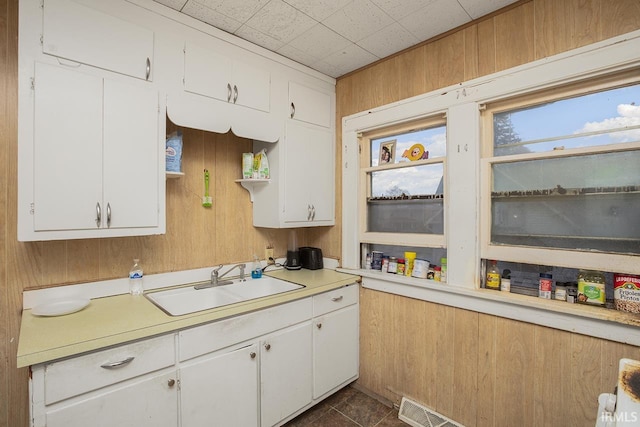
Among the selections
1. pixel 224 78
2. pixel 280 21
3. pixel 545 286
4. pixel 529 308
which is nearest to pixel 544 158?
pixel 545 286

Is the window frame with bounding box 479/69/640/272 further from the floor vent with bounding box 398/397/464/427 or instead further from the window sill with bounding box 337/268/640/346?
the floor vent with bounding box 398/397/464/427

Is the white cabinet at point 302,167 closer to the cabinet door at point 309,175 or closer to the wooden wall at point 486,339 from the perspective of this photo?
the cabinet door at point 309,175

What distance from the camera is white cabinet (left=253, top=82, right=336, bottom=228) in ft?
7.32

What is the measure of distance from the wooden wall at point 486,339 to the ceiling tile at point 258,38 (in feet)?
2.43

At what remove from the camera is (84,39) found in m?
1.40

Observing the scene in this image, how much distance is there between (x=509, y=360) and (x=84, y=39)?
9.12 feet

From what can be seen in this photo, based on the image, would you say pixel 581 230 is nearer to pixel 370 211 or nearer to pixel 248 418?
pixel 370 211

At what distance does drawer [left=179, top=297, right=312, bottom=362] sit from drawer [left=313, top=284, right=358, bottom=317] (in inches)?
3.0

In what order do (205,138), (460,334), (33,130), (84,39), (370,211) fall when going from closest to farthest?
(33,130) → (84,39) → (460,334) → (205,138) → (370,211)

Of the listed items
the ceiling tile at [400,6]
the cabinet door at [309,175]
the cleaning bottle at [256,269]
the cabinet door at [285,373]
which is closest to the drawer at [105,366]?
the cabinet door at [285,373]

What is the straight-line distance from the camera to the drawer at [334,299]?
2.05m

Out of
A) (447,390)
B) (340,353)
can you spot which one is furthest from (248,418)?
(447,390)

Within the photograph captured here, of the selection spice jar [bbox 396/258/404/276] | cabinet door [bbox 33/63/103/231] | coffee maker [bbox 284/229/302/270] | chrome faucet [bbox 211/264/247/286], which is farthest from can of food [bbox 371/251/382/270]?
cabinet door [bbox 33/63/103/231]

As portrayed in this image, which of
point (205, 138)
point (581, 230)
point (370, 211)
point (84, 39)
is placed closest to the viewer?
point (84, 39)
